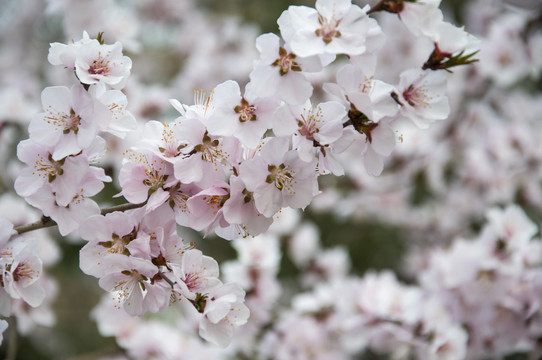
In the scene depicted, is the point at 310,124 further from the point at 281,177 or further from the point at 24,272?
the point at 24,272

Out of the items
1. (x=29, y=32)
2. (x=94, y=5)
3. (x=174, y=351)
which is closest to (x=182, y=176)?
(x=174, y=351)

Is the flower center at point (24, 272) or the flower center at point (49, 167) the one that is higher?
the flower center at point (49, 167)

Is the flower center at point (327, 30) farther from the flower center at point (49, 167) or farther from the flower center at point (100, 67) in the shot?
the flower center at point (49, 167)

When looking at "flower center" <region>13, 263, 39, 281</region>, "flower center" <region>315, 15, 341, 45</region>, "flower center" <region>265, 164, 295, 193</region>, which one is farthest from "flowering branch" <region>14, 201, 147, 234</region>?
"flower center" <region>315, 15, 341, 45</region>

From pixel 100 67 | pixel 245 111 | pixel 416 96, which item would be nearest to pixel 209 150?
pixel 245 111

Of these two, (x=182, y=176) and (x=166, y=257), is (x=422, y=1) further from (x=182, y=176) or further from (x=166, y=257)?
(x=166, y=257)

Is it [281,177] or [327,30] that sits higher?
[327,30]

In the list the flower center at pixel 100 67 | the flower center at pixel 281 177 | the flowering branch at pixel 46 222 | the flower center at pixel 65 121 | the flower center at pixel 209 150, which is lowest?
the flowering branch at pixel 46 222

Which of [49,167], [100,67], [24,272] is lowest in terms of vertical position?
[24,272]

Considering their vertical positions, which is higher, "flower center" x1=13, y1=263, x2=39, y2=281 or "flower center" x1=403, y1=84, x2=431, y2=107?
"flower center" x1=403, y1=84, x2=431, y2=107

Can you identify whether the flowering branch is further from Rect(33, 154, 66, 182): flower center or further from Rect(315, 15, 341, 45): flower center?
Rect(315, 15, 341, 45): flower center

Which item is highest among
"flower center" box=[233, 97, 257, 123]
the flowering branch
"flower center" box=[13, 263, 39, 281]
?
"flower center" box=[233, 97, 257, 123]

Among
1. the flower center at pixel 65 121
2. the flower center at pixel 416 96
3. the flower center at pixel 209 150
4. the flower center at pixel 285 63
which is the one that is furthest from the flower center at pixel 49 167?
the flower center at pixel 416 96
